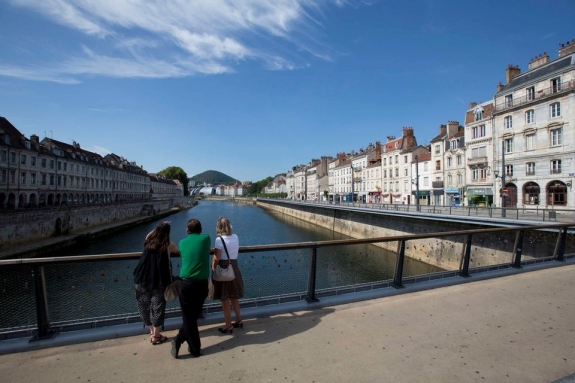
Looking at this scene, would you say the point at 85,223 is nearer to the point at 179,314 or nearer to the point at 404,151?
the point at 179,314

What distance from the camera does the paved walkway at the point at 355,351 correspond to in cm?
279

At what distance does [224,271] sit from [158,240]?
0.85 metres

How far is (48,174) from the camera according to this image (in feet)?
130

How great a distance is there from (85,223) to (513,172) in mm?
47309

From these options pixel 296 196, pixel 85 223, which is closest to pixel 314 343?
pixel 85 223

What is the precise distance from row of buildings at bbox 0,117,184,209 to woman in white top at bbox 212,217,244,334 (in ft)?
122

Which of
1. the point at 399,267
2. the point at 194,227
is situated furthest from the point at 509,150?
the point at 194,227

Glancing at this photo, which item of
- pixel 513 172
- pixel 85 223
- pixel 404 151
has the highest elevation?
pixel 404 151

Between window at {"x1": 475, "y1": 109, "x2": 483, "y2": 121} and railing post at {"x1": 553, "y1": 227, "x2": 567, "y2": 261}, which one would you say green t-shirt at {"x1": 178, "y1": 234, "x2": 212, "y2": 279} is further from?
window at {"x1": 475, "y1": 109, "x2": 483, "y2": 121}

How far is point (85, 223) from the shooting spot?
37594 mm

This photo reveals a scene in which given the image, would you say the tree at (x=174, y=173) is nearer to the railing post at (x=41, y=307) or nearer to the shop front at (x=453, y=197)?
the shop front at (x=453, y=197)

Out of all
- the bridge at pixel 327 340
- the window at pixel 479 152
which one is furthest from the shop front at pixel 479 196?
the bridge at pixel 327 340

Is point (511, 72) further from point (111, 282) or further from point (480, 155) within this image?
point (111, 282)

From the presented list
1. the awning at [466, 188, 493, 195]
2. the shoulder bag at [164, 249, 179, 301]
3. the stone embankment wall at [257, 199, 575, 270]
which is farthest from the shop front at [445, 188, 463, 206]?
the shoulder bag at [164, 249, 179, 301]
